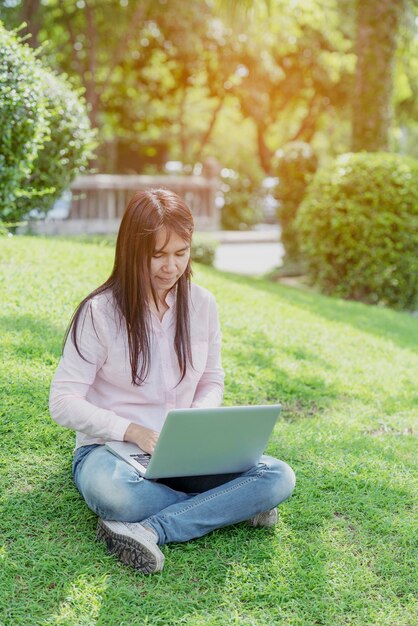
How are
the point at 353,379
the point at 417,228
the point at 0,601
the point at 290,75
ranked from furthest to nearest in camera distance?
the point at 290,75 → the point at 417,228 → the point at 353,379 → the point at 0,601

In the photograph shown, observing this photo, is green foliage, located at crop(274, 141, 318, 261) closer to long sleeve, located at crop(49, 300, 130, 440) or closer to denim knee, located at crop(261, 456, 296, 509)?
denim knee, located at crop(261, 456, 296, 509)

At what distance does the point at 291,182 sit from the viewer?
1289 centimetres

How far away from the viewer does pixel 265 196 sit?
26.2 metres

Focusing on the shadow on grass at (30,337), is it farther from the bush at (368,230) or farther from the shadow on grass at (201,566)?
the bush at (368,230)

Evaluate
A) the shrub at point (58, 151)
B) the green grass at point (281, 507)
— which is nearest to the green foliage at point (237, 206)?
the shrub at point (58, 151)

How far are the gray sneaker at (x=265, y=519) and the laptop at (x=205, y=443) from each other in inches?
9.4

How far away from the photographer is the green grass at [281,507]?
9.77 ft

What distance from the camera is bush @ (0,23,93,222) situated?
21.7 ft

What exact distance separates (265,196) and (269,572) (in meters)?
23.5

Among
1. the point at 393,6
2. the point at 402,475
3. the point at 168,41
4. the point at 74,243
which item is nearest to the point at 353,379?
the point at 402,475

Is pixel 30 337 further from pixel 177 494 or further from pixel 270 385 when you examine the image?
pixel 177 494

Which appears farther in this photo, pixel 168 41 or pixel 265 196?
pixel 265 196

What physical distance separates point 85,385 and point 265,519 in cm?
93

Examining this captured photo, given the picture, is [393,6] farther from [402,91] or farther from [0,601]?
[402,91]
